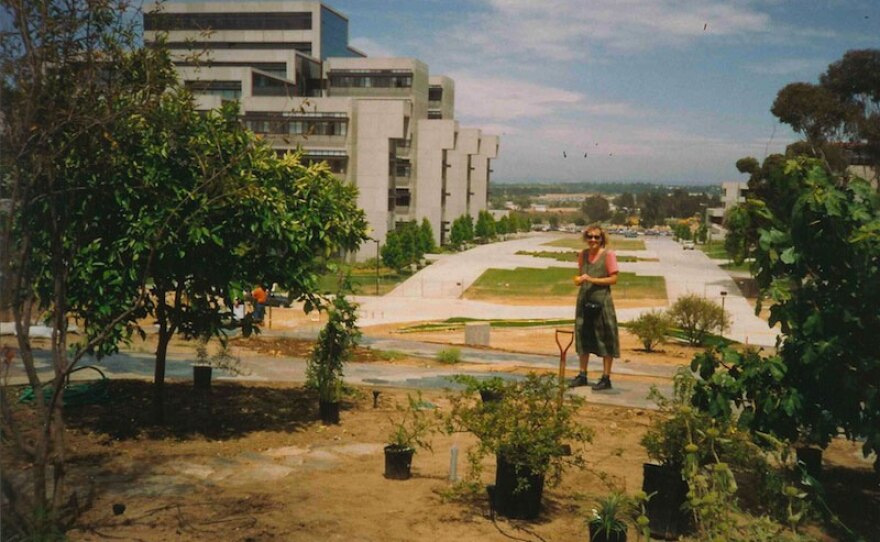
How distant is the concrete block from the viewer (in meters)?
23.5

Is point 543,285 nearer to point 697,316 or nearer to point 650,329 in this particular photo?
point 697,316

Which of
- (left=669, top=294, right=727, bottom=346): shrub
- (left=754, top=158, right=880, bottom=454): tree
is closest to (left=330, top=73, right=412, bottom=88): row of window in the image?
(left=669, top=294, right=727, bottom=346): shrub

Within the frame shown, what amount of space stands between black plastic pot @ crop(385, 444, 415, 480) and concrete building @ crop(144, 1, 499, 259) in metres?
54.0

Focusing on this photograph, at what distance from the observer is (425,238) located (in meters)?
75.1

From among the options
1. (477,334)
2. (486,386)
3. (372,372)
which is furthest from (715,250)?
(486,386)

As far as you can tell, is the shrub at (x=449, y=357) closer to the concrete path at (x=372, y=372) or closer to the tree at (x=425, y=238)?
the concrete path at (x=372, y=372)

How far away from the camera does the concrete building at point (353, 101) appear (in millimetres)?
69438

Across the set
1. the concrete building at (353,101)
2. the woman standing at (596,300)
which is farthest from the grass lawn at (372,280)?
the woman standing at (596,300)

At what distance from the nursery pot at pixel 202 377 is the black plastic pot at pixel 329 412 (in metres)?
2.62

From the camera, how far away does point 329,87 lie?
80.1 m

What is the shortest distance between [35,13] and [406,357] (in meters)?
12.9

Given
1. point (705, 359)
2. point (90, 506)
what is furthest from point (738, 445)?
point (90, 506)

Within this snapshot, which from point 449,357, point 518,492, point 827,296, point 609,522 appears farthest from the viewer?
point 449,357

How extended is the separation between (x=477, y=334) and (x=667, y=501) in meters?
16.8
